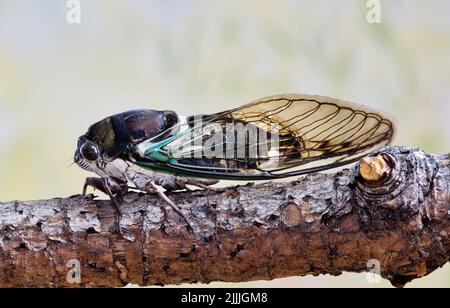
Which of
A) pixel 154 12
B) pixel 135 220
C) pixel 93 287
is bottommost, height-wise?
pixel 93 287

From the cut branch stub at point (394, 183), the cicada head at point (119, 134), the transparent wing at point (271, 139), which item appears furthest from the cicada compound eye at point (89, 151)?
the cut branch stub at point (394, 183)

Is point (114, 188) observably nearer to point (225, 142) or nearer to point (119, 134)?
point (119, 134)

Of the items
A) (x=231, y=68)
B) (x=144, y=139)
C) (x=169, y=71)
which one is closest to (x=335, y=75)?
(x=231, y=68)

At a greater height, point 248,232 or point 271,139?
point 271,139

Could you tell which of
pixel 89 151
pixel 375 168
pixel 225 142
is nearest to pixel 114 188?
pixel 89 151

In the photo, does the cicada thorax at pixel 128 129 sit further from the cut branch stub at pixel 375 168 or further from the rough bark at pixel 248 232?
the cut branch stub at pixel 375 168

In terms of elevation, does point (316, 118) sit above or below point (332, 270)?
above

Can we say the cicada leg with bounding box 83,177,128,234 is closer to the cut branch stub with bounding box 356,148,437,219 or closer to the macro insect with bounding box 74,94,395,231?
the macro insect with bounding box 74,94,395,231

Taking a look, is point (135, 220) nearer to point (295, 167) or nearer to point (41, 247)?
point (41, 247)
